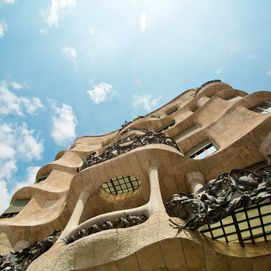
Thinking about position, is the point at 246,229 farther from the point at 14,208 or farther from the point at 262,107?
the point at 14,208

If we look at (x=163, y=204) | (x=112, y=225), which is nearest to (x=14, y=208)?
(x=112, y=225)

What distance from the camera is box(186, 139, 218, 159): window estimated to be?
45.9 feet

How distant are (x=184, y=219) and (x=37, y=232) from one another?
326 inches

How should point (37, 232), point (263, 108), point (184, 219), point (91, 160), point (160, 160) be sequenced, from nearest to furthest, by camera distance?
point (184, 219), point (160, 160), point (91, 160), point (37, 232), point (263, 108)

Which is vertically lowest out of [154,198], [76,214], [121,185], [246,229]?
[246,229]

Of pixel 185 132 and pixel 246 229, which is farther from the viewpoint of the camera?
pixel 185 132

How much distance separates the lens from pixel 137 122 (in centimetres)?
2316

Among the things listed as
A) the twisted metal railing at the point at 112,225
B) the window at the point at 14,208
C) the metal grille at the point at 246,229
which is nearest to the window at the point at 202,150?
the metal grille at the point at 246,229

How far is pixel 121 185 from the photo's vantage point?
12.1 metres

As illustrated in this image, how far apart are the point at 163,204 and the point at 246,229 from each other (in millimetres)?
2254

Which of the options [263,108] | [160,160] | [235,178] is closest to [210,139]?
[263,108]

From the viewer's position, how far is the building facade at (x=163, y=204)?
6312 millimetres

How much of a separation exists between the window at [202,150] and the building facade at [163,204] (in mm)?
61

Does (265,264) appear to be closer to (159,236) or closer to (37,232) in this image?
(159,236)
